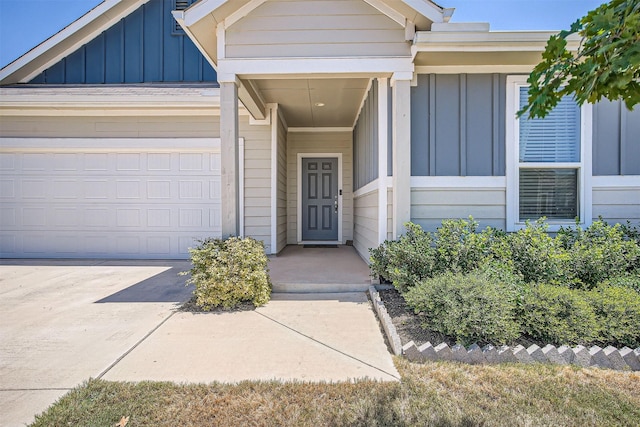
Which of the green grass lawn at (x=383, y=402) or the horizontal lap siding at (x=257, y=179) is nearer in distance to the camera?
the green grass lawn at (x=383, y=402)

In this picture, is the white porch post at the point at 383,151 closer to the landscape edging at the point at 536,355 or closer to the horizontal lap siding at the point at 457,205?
the horizontal lap siding at the point at 457,205

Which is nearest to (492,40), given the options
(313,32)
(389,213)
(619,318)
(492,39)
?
(492,39)

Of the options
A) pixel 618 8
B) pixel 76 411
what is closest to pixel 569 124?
pixel 618 8

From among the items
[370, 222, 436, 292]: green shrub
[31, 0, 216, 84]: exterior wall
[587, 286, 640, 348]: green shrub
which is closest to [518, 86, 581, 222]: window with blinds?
[370, 222, 436, 292]: green shrub

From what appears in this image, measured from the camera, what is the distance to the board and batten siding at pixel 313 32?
4086mm

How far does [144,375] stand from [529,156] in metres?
4.90

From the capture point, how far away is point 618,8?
1407mm

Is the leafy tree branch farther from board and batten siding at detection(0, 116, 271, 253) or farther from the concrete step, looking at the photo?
board and batten siding at detection(0, 116, 271, 253)

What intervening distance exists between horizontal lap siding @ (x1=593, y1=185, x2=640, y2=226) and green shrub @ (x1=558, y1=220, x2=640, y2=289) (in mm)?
791

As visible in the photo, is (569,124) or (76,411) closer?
(76,411)

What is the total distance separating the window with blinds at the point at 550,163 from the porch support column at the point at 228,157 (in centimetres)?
374

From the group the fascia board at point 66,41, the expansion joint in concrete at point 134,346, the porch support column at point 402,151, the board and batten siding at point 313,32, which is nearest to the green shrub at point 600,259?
the porch support column at point 402,151

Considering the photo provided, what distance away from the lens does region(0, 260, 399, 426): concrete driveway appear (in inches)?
89.3

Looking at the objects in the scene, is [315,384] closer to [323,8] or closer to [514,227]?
[514,227]
